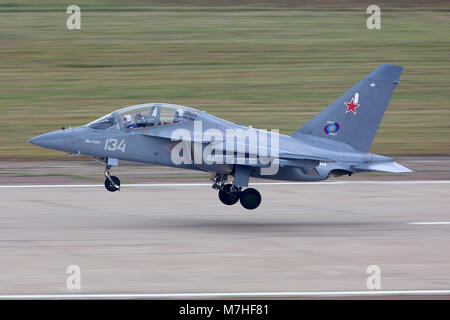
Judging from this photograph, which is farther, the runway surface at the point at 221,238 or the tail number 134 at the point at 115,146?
the tail number 134 at the point at 115,146

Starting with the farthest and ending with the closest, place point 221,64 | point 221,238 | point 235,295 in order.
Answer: point 221,64 < point 221,238 < point 235,295

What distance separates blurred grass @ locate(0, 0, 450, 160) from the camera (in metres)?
31.5

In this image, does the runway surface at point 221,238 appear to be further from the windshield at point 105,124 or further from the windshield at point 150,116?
the windshield at point 150,116

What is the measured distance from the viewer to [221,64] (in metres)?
39.7

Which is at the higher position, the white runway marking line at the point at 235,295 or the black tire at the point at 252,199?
the black tire at the point at 252,199

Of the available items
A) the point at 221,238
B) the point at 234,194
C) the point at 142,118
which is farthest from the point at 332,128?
the point at 142,118

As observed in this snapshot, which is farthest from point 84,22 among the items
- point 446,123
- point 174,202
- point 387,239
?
point 387,239

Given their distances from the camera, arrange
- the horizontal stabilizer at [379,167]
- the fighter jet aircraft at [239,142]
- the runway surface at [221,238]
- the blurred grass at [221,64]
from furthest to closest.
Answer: the blurred grass at [221,64], the horizontal stabilizer at [379,167], the fighter jet aircraft at [239,142], the runway surface at [221,238]

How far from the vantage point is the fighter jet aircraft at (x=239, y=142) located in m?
16.9

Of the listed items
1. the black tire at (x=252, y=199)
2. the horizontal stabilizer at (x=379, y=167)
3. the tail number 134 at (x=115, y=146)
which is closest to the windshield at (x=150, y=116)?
the tail number 134 at (x=115, y=146)

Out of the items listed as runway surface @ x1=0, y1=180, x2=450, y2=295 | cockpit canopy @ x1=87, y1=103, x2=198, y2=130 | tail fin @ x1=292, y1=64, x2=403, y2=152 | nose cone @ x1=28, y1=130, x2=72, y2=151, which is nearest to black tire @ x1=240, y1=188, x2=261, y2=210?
runway surface @ x1=0, y1=180, x2=450, y2=295

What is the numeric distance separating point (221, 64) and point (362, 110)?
74.8ft

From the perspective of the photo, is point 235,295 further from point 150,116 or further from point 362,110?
point 362,110

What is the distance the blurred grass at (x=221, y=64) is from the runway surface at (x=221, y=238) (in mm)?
6851
